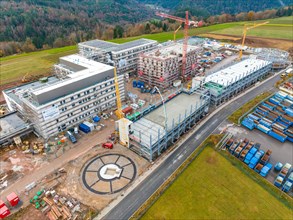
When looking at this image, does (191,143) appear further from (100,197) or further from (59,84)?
(59,84)

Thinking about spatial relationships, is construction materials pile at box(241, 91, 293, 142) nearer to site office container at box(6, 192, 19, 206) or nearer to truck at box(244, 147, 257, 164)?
truck at box(244, 147, 257, 164)

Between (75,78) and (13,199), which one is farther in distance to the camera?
(75,78)

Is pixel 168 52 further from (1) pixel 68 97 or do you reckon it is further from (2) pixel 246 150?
(2) pixel 246 150

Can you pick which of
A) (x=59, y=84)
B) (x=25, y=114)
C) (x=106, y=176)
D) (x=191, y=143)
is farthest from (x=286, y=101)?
(x=25, y=114)

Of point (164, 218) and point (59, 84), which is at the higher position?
point (59, 84)

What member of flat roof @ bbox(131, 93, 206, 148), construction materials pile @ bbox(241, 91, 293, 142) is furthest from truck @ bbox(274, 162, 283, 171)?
flat roof @ bbox(131, 93, 206, 148)

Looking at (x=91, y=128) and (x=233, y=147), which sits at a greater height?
(x=233, y=147)

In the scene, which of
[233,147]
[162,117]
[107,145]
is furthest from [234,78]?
[107,145]

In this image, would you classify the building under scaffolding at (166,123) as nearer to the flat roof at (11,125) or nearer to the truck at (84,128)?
the truck at (84,128)
